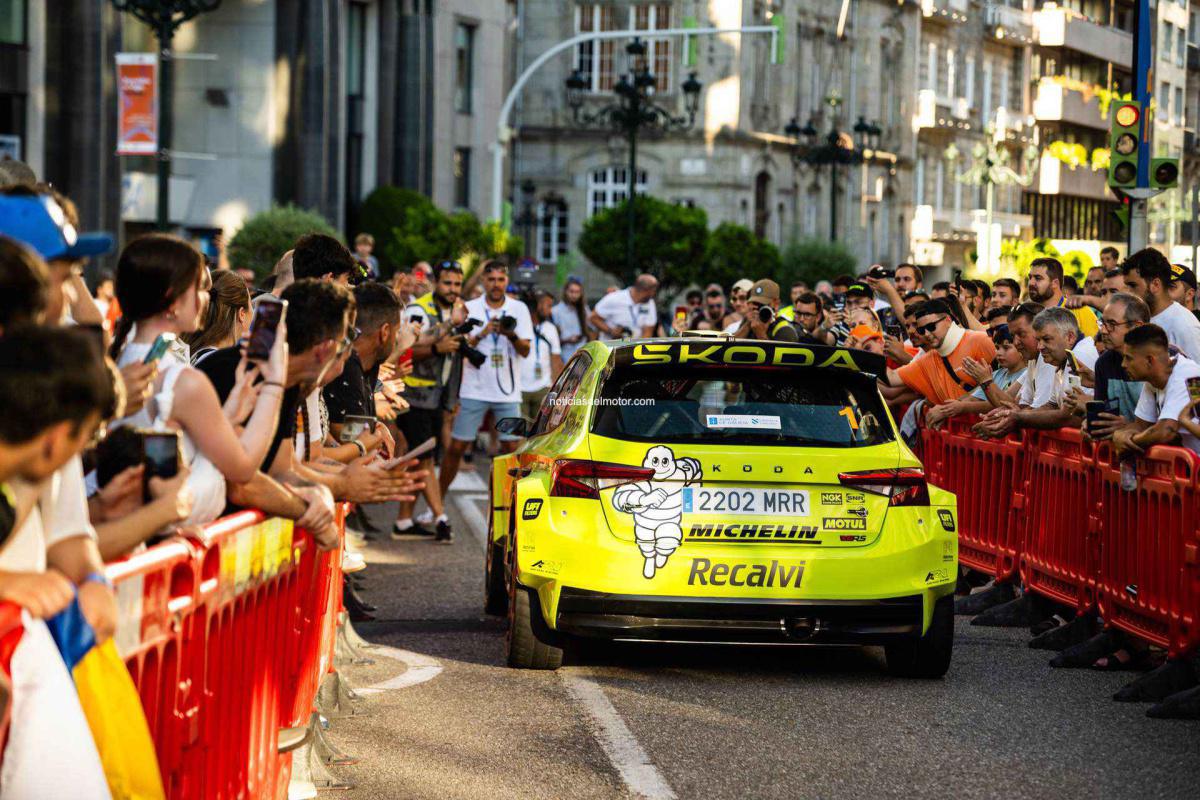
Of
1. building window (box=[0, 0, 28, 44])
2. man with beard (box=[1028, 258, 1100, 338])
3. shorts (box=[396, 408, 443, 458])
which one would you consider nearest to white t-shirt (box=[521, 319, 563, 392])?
shorts (box=[396, 408, 443, 458])

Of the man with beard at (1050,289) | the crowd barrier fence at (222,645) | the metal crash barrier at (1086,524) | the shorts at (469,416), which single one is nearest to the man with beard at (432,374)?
the shorts at (469,416)

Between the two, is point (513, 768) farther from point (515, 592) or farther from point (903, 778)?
point (515, 592)

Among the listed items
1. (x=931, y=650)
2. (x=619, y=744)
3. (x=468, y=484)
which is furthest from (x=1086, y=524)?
(x=468, y=484)

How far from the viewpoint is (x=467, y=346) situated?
16.2 meters

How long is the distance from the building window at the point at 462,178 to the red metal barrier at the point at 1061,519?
4831 centimetres

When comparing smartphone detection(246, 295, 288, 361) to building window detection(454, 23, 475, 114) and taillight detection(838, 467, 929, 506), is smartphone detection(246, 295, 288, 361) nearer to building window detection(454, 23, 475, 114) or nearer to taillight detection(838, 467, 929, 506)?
taillight detection(838, 467, 929, 506)

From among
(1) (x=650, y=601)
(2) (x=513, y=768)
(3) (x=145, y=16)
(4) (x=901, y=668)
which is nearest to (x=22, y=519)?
(2) (x=513, y=768)

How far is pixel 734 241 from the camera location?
221ft

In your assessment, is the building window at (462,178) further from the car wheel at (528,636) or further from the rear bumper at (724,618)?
the rear bumper at (724,618)

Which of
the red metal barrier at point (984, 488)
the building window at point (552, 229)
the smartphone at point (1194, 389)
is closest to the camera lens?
the smartphone at point (1194, 389)

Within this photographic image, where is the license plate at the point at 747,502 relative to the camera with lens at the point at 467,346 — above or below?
below

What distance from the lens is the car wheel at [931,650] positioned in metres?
9.29

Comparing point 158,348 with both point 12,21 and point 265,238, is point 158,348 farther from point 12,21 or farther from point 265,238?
point 12,21

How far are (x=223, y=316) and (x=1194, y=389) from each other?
13.8 ft
